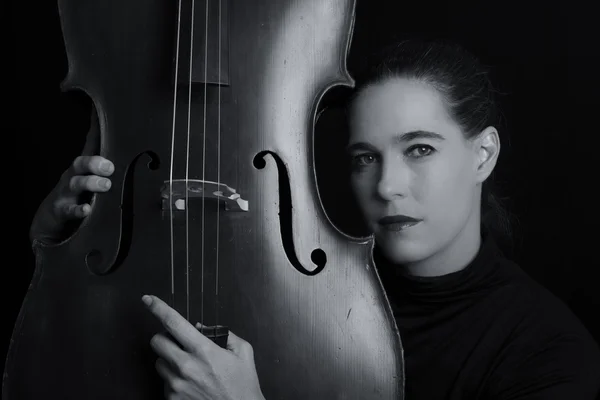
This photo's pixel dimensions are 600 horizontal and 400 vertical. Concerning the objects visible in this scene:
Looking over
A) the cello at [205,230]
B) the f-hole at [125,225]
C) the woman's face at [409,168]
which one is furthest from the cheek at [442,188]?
the f-hole at [125,225]

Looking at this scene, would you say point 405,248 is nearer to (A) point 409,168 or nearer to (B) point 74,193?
(A) point 409,168

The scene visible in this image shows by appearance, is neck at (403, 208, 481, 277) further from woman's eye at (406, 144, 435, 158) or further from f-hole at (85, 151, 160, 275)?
f-hole at (85, 151, 160, 275)

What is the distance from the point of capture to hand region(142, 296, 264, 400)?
38.6 inches

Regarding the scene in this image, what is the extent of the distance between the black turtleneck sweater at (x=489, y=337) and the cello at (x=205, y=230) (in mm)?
261

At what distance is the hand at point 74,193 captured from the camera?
1.09m

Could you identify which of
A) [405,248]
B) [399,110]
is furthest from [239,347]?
[399,110]

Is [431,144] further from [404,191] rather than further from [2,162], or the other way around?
[2,162]

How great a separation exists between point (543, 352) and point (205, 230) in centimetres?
64

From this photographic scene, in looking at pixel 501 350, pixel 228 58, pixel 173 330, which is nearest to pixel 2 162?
pixel 228 58

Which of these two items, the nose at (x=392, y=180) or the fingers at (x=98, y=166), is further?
the nose at (x=392, y=180)

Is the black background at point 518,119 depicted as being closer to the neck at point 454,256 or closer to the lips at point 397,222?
the neck at point 454,256

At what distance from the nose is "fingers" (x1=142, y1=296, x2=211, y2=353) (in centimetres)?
47

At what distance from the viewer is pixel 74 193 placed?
1.16 meters

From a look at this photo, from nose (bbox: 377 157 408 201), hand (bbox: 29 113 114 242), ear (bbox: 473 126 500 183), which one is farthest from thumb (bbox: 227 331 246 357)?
ear (bbox: 473 126 500 183)
